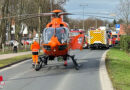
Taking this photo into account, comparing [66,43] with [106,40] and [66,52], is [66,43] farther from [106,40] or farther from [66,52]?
[106,40]

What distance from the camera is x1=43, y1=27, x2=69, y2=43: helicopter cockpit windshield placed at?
45.8 feet

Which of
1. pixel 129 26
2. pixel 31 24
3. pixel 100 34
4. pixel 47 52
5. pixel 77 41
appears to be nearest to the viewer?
pixel 47 52

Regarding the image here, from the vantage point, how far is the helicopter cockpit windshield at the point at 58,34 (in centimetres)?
1397

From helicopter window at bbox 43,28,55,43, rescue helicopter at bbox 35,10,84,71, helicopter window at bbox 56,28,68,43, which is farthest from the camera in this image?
helicopter window at bbox 43,28,55,43

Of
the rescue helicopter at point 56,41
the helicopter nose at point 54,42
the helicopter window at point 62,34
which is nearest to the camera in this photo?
the helicopter nose at point 54,42

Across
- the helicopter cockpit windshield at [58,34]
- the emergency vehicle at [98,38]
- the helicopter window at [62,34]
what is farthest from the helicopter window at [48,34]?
the emergency vehicle at [98,38]

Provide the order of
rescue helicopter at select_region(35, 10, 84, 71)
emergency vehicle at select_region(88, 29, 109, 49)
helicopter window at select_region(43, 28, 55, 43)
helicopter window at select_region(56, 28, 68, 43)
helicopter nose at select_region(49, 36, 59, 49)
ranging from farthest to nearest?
emergency vehicle at select_region(88, 29, 109, 49) → helicopter window at select_region(43, 28, 55, 43) → helicopter window at select_region(56, 28, 68, 43) → rescue helicopter at select_region(35, 10, 84, 71) → helicopter nose at select_region(49, 36, 59, 49)

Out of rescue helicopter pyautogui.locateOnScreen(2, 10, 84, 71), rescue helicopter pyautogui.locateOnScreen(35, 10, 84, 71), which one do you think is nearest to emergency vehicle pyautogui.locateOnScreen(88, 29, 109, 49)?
rescue helicopter pyautogui.locateOnScreen(2, 10, 84, 71)

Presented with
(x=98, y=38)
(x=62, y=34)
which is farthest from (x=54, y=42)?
(x=98, y=38)

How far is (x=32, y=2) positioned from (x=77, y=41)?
92.0 ft

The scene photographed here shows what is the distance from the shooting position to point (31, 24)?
5094 centimetres

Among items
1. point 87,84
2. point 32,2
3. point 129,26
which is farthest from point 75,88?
point 32,2

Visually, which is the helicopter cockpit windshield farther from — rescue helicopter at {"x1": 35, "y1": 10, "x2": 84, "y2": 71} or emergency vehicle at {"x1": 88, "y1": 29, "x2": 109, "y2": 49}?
emergency vehicle at {"x1": 88, "y1": 29, "x2": 109, "y2": 49}

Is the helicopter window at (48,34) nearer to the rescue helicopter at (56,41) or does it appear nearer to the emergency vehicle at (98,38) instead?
the rescue helicopter at (56,41)
